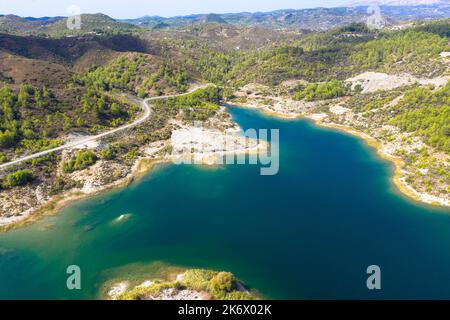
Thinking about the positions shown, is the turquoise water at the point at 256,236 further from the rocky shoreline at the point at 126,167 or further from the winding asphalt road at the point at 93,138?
the winding asphalt road at the point at 93,138

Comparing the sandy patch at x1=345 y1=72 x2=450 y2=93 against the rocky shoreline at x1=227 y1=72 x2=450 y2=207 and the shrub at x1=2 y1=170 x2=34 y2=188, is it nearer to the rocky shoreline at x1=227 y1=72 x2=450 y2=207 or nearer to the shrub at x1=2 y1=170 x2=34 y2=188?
the rocky shoreline at x1=227 y1=72 x2=450 y2=207

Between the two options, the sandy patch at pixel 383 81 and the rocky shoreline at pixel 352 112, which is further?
the sandy patch at pixel 383 81

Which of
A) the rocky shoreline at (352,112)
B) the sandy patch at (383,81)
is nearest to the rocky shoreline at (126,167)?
the rocky shoreline at (352,112)

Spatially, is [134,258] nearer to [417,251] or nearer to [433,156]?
[417,251]

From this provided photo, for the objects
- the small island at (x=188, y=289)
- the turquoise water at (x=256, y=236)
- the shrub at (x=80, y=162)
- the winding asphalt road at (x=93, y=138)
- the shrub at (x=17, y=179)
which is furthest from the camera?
the shrub at (x=80, y=162)

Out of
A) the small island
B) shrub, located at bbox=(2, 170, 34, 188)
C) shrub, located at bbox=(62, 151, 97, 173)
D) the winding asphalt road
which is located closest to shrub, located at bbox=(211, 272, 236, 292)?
the small island

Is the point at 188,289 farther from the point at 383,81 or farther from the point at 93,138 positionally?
the point at 383,81

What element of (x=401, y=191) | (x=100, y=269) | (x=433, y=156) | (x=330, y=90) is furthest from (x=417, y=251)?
(x=330, y=90)

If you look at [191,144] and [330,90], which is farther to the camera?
[330,90]
